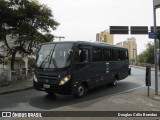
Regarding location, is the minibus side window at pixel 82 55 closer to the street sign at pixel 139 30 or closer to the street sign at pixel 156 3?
the street sign at pixel 156 3

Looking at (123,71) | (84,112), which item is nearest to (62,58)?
(84,112)

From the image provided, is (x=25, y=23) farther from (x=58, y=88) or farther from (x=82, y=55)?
(x=58, y=88)

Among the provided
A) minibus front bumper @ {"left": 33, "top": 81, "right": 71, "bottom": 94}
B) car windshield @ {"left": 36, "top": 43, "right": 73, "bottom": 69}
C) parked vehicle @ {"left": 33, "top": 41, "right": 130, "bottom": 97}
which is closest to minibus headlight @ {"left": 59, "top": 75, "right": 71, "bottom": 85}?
parked vehicle @ {"left": 33, "top": 41, "right": 130, "bottom": 97}

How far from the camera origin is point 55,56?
38.9 ft

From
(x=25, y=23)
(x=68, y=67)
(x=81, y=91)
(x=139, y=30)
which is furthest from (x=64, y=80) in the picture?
(x=139, y=30)

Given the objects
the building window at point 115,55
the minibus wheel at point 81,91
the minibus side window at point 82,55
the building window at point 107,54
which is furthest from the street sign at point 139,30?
the minibus wheel at point 81,91

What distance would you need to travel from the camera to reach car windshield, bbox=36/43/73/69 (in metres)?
11.6

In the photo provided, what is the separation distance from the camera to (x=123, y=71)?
1864cm

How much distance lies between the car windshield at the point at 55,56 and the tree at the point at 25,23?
24.8ft

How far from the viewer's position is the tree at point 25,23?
18.8 meters

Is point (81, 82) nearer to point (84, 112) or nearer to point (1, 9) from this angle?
point (84, 112)

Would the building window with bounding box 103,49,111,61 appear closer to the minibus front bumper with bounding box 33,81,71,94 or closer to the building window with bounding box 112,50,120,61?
the building window with bounding box 112,50,120,61

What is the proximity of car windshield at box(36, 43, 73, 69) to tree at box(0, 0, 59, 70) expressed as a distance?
7556 mm

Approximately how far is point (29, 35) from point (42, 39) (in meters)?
1.16
